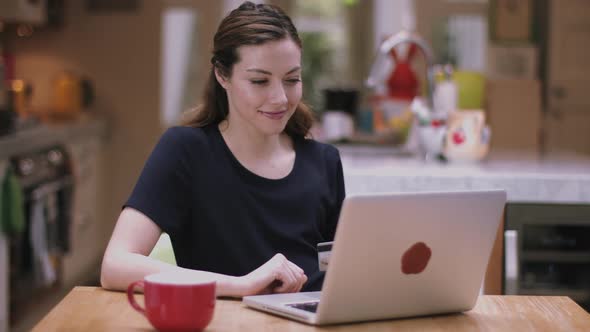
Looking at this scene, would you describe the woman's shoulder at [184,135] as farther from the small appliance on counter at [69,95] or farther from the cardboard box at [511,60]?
the cardboard box at [511,60]

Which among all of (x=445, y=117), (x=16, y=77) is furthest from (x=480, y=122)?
(x=16, y=77)

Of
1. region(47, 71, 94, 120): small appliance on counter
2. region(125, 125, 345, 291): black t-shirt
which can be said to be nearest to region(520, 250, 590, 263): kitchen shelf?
region(125, 125, 345, 291): black t-shirt

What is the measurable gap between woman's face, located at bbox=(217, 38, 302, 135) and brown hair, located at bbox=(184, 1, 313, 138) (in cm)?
2

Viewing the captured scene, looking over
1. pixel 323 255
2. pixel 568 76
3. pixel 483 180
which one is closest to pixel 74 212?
pixel 483 180

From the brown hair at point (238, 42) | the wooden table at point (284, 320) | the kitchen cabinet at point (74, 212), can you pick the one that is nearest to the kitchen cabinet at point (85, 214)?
the kitchen cabinet at point (74, 212)

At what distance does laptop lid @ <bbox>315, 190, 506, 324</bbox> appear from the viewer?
147 cm

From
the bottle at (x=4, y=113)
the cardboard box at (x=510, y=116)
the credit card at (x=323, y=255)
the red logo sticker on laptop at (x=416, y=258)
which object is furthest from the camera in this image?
the cardboard box at (x=510, y=116)

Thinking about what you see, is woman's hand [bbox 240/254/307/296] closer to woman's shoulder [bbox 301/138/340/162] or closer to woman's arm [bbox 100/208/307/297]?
woman's arm [bbox 100/208/307/297]

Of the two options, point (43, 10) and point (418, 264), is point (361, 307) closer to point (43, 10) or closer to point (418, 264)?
point (418, 264)

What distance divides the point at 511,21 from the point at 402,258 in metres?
6.02

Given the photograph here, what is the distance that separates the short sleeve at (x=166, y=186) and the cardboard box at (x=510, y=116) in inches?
127

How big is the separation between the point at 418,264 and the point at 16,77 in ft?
18.0

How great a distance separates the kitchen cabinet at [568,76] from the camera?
7164 mm

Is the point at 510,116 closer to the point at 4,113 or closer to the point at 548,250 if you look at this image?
the point at 548,250
